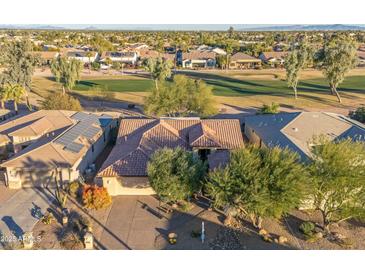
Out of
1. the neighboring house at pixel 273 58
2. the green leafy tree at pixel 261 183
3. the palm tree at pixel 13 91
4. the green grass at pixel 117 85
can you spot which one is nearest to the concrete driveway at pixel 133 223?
the green leafy tree at pixel 261 183

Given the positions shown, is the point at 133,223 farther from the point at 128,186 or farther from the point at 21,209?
the point at 21,209

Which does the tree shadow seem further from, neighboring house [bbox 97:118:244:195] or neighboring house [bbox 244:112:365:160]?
neighboring house [bbox 244:112:365:160]

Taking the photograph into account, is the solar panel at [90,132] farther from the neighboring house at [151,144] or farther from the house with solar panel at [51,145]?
the neighboring house at [151,144]

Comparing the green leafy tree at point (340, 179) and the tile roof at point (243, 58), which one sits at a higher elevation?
the tile roof at point (243, 58)

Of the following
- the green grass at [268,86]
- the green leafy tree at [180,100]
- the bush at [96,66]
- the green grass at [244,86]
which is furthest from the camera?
the bush at [96,66]

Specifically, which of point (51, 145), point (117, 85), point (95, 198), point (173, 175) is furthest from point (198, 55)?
point (95, 198)

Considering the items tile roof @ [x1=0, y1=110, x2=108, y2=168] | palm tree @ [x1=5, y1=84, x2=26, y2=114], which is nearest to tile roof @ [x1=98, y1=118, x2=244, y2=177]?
tile roof @ [x1=0, y1=110, x2=108, y2=168]

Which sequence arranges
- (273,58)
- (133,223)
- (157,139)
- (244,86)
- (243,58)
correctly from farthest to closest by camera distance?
(273,58) → (243,58) → (244,86) → (157,139) → (133,223)
